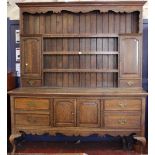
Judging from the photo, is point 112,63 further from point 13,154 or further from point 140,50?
point 13,154

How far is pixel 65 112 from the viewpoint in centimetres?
276

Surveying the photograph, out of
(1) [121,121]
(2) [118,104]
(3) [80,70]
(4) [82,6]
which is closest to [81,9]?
(4) [82,6]

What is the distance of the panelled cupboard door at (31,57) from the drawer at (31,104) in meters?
0.44

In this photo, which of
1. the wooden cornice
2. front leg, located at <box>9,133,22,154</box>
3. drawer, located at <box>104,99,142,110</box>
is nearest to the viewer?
drawer, located at <box>104,99,142,110</box>

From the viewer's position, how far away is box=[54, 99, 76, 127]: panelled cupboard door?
2750 millimetres

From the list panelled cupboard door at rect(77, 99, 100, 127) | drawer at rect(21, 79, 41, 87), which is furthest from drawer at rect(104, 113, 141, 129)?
drawer at rect(21, 79, 41, 87)

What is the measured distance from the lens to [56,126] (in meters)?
2.78

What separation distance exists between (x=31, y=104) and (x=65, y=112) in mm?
436

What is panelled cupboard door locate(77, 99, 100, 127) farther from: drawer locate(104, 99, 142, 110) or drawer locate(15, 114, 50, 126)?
drawer locate(15, 114, 50, 126)

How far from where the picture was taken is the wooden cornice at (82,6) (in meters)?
2.96

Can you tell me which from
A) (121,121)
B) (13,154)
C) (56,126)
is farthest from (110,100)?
(13,154)

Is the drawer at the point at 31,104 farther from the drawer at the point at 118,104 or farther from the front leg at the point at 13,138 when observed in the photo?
the drawer at the point at 118,104
